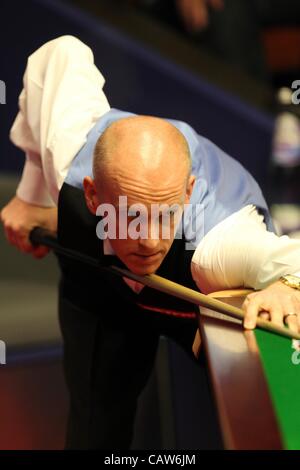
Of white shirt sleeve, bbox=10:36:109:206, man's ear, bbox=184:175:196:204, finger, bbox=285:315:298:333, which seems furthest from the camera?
white shirt sleeve, bbox=10:36:109:206

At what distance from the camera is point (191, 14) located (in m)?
2.87

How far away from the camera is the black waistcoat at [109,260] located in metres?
1.35

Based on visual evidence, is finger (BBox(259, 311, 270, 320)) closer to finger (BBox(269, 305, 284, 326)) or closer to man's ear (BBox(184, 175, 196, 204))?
finger (BBox(269, 305, 284, 326))

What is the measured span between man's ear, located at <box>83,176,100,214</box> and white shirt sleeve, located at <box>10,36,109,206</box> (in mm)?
136

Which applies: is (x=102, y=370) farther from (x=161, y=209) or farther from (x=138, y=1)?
(x=138, y=1)

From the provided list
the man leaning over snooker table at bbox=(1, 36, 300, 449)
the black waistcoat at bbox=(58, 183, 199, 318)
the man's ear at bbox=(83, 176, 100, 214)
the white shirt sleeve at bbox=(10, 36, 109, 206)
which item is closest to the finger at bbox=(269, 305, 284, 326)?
the man leaning over snooker table at bbox=(1, 36, 300, 449)

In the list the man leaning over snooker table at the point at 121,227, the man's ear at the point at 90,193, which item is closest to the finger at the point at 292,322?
the man leaning over snooker table at the point at 121,227

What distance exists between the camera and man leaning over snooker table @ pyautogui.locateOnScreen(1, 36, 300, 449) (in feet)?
3.96

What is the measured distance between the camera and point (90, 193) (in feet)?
4.33

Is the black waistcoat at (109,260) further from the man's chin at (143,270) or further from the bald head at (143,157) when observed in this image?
the bald head at (143,157)

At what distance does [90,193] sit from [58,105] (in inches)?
9.2

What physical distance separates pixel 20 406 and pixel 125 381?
1.11ft

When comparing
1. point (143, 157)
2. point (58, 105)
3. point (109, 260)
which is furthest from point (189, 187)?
point (58, 105)
